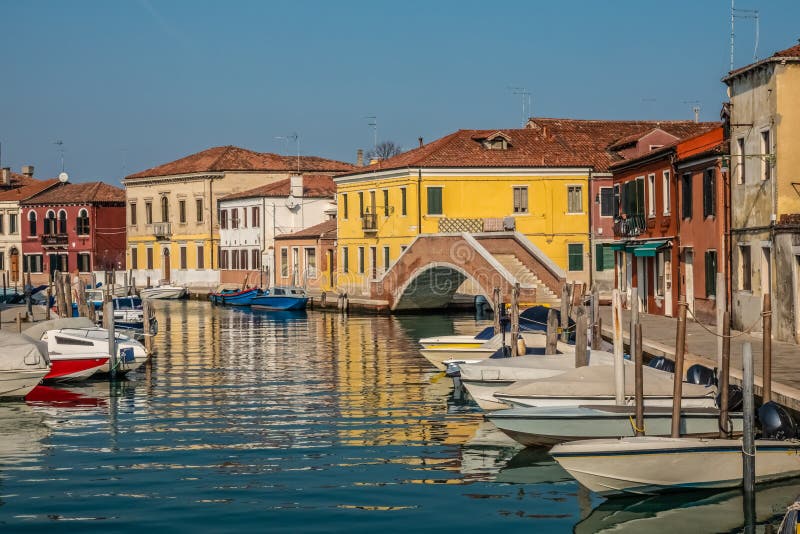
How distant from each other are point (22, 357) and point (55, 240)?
5677 centimetres

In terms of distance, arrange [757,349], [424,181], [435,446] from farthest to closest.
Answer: [424,181], [757,349], [435,446]

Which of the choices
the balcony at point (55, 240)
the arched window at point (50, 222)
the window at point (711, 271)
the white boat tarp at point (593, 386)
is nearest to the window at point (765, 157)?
the window at point (711, 271)

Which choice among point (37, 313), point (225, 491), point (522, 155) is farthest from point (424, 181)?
point (225, 491)

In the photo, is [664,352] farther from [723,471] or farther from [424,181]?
[424,181]

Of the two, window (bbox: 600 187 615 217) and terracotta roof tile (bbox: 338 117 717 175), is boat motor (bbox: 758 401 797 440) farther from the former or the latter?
window (bbox: 600 187 615 217)

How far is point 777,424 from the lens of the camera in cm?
1555

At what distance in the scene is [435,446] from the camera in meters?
19.0

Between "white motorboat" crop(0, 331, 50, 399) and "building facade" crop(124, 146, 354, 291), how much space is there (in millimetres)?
46306

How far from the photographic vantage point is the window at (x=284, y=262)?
211 feet

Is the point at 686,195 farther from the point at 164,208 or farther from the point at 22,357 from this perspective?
the point at 164,208

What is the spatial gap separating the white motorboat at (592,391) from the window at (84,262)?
6427 centimetres

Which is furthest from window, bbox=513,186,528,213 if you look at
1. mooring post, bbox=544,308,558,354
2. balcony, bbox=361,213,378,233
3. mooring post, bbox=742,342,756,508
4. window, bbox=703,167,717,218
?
mooring post, bbox=742,342,756,508

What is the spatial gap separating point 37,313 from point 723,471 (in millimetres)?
38106

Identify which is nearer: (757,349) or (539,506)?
(539,506)
